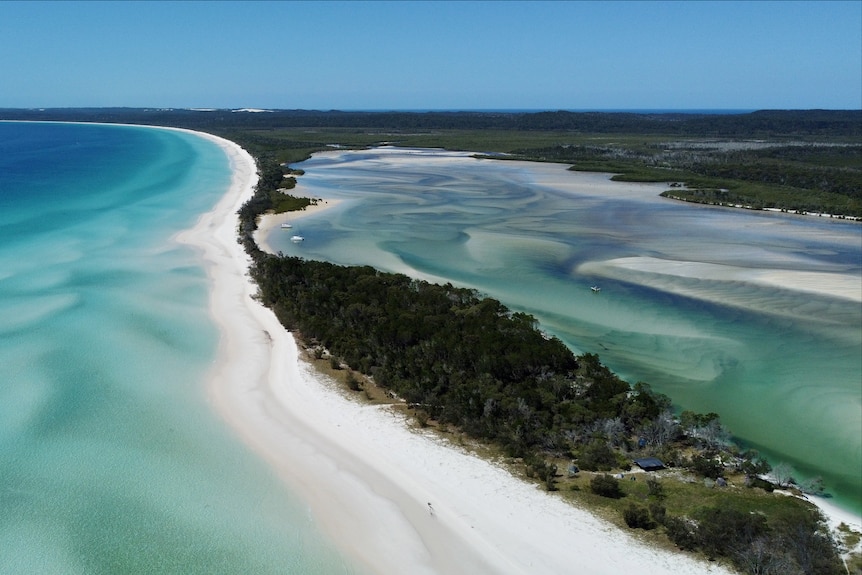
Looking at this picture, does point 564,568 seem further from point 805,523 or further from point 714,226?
point 714,226

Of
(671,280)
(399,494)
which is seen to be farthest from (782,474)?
A: (671,280)

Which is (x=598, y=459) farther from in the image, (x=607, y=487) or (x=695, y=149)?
(x=695, y=149)

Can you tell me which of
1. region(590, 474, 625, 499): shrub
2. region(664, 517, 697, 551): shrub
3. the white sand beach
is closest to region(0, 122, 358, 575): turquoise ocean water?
the white sand beach

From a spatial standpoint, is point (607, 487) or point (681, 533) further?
point (607, 487)

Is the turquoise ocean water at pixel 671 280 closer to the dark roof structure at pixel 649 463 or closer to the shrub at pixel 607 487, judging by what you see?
the dark roof structure at pixel 649 463

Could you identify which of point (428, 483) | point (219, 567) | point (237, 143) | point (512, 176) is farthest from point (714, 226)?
point (237, 143)

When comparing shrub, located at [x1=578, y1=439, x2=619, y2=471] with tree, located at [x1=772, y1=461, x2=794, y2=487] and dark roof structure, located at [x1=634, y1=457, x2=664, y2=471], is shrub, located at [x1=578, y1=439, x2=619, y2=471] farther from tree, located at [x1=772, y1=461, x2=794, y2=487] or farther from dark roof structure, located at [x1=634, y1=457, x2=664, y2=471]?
tree, located at [x1=772, y1=461, x2=794, y2=487]
